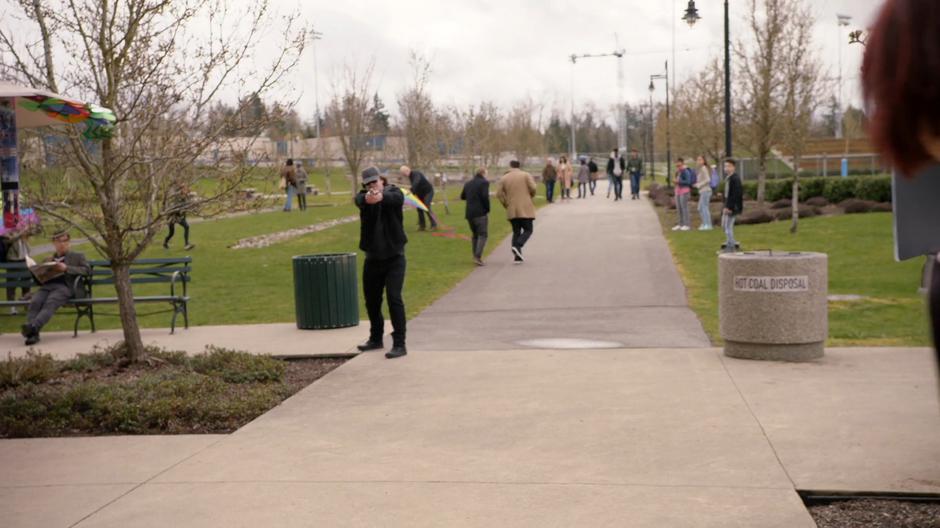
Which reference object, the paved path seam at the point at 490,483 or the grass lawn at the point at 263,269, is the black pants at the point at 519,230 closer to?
the grass lawn at the point at 263,269

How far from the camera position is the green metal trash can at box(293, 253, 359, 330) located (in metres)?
12.7

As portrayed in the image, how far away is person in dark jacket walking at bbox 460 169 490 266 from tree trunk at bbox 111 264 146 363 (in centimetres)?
1050

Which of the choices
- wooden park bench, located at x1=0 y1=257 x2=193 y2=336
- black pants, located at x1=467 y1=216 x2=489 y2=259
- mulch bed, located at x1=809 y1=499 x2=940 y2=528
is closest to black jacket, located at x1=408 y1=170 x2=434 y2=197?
black pants, located at x1=467 y1=216 x2=489 y2=259

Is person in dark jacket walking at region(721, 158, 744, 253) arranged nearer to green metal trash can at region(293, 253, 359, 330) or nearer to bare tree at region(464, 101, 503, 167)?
green metal trash can at region(293, 253, 359, 330)

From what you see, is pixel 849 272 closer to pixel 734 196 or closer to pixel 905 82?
pixel 734 196

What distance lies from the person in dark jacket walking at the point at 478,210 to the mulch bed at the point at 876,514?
14763mm

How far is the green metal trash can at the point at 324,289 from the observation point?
1270 cm

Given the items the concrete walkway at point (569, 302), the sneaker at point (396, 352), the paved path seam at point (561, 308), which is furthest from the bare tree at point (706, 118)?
the sneaker at point (396, 352)

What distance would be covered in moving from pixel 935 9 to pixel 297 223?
33.4 meters

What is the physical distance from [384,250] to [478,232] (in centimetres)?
989

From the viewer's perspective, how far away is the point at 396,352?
10672mm

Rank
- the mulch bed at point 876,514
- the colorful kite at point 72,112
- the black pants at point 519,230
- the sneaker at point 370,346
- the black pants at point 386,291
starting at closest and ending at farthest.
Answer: the mulch bed at point 876,514 → the colorful kite at point 72,112 → the black pants at point 386,291 → the sneaker at point 370,346 → the black pants at point 519,230

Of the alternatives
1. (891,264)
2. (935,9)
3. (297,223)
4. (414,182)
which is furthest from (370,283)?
(297,223)

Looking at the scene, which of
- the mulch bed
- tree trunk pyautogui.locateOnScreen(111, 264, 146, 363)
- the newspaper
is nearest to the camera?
the mulch bed
